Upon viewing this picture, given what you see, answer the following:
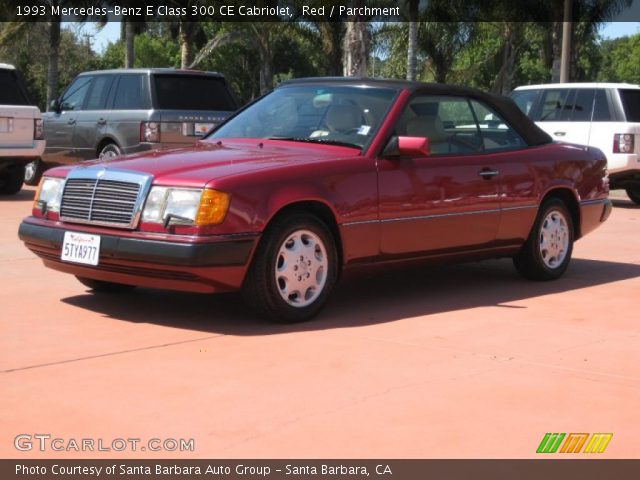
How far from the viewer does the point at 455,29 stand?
38281 mm

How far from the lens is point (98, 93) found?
15.6 metres

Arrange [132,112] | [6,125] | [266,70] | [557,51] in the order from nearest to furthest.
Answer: [6,125]
[132,112]
[557,51]
[266,70]

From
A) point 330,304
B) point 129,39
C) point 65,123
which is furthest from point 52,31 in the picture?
point 330,304

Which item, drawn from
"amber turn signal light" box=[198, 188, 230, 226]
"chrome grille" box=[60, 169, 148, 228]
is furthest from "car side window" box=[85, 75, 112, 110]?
"amber turn signal light" box=[198, 188, 230, 226]

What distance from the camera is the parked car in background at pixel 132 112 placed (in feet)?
48.0

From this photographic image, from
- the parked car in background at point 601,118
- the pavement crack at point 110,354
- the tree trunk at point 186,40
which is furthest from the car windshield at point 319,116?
the tree trunk at point 186,40

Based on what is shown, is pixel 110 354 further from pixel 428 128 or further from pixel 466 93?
pixel 466 93

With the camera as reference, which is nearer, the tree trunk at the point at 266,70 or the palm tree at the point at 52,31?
the palm tree at the point at 52,31

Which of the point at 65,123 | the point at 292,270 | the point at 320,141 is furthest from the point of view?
the point at 65,123

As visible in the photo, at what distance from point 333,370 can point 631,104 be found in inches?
454

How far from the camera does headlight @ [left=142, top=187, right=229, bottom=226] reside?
21.3ft

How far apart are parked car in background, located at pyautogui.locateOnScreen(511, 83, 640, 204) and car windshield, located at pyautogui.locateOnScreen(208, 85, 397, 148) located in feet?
28.4

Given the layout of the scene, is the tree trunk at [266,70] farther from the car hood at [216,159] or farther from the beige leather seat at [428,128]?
the car hood at [216,159]

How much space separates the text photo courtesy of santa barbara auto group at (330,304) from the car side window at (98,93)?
413 centimetres
